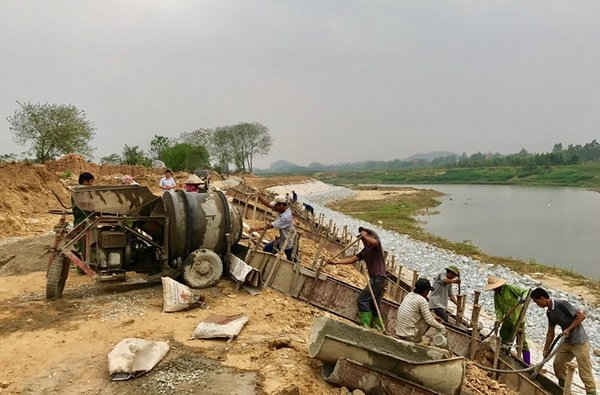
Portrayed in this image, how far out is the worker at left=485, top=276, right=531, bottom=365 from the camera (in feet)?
26.8

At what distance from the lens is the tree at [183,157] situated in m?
53.2

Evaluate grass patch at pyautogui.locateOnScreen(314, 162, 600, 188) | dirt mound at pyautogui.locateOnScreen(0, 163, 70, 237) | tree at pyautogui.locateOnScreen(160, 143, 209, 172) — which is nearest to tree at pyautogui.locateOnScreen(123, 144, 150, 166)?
tree at pyautogui.locateOnScreen(160, 143, 209, 172)

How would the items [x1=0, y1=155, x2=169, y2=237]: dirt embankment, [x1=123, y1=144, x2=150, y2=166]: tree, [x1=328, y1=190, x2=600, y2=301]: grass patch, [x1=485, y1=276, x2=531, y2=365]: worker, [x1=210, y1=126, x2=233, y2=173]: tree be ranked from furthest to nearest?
1. [x1=210, y1=126, x2=233, y2=173]: tree
2. [x1=123, y1=144, x2=150, y2=166]: tree
3. [x1=328, y1=190, x2=600, y2=301]: grass patch
4. [x1=0, y1=155, x2=169, y2=237]: dirt embankment
5. [x1=485, y1=276, x2=531, y2=365]: worker

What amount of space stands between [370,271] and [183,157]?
49.8 meters

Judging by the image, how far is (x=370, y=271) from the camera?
745 centimetres

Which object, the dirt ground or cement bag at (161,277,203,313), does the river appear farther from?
cement bag at (161,277,203,313)

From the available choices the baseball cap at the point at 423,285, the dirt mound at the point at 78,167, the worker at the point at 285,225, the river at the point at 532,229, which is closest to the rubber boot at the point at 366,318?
the baseball cap at the point at 423,285

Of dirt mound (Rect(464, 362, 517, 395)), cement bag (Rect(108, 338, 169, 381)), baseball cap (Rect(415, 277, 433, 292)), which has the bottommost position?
dirt mound (Rect(464, 362, 517, 395))

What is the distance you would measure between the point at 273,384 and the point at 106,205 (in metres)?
5.09

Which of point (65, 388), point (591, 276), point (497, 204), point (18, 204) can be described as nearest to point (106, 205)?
point (65, 388)

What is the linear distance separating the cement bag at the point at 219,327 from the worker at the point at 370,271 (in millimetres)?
1901

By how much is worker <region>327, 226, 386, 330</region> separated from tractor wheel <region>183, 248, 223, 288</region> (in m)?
2.37

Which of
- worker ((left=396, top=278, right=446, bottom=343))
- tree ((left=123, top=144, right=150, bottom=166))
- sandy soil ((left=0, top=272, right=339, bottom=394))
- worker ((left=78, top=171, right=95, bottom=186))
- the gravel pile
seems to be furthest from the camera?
tree ((left=123, top=144, right=150, bottom=166))

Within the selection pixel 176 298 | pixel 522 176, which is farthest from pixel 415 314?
pixel 522 176
